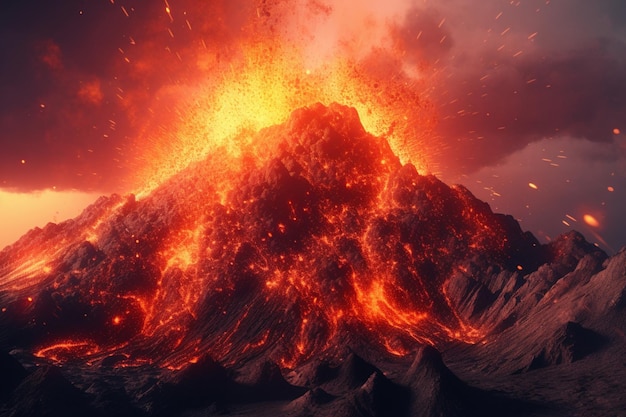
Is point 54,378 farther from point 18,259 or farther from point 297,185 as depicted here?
point 18,259

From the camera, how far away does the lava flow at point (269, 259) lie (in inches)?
3000

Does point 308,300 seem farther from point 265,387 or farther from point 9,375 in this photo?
point 9,375

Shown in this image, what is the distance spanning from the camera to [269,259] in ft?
300

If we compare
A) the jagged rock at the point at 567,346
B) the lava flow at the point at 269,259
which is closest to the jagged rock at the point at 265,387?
the lava flow at the point at 269,259

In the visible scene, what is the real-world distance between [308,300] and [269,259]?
47.6 ft

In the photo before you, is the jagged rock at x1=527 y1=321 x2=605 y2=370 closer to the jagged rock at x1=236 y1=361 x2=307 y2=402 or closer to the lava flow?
the lava flow

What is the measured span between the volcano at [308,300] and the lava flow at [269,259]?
1.37ft

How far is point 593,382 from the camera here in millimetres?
49312

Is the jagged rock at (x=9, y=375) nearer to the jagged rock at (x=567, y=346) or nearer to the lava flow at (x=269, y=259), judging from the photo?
the lava flow at (x=269, y=259)

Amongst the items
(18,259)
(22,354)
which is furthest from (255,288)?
(18,259)

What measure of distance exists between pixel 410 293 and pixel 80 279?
235ft

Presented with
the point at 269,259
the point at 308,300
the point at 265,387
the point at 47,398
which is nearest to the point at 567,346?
the point at 265,387

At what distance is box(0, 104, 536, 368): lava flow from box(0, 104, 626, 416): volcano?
0.42 metres

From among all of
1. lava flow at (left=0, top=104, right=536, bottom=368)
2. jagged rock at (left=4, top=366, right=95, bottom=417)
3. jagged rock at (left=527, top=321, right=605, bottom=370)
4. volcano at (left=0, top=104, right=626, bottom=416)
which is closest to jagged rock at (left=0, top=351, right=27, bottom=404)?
volcano at (left=0, top=104, right=626, bottom=416)
